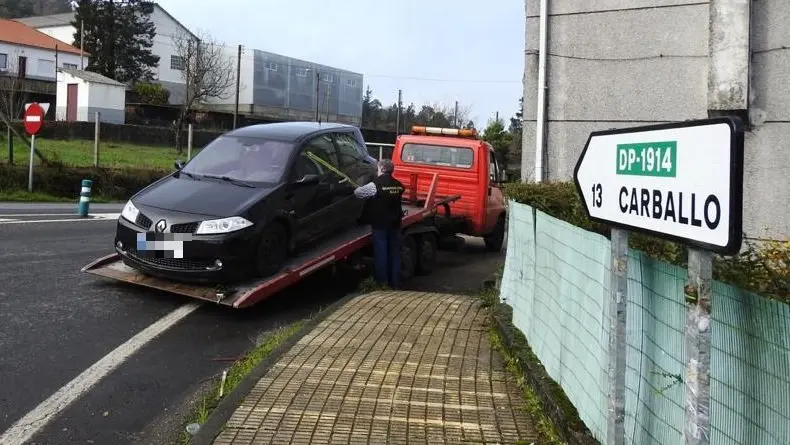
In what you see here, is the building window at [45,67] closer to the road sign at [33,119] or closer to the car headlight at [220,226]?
the road sign at [33,119]

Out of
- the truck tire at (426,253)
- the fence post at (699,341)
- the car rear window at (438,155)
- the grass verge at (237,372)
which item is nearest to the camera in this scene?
the fence post at (699,341)

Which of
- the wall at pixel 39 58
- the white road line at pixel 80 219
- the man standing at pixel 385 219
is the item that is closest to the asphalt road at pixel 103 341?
the man standing at pixel 385 219

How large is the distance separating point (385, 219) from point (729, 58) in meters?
4.34

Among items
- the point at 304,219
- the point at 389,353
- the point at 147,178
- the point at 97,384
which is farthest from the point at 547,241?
the point at 147,178

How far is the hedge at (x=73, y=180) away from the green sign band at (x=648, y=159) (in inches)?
832

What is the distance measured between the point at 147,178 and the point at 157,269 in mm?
16590

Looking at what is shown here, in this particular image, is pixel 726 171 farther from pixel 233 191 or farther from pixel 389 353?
pixel 233 191

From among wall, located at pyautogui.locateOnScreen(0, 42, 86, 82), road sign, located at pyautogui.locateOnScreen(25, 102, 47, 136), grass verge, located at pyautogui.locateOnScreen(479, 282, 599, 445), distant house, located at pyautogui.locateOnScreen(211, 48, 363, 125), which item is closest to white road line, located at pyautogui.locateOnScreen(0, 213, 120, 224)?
road sign, located at pyautogui.locateOnScreen(25, 102, 47, 136)

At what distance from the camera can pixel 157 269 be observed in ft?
25.3

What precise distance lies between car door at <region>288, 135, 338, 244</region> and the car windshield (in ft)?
0.68

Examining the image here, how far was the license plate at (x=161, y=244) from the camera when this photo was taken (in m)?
7.57

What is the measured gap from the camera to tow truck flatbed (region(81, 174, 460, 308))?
24.5 ft

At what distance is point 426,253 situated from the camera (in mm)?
11109

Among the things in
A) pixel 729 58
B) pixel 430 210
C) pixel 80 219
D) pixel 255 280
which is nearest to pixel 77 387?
pixel 255 280
